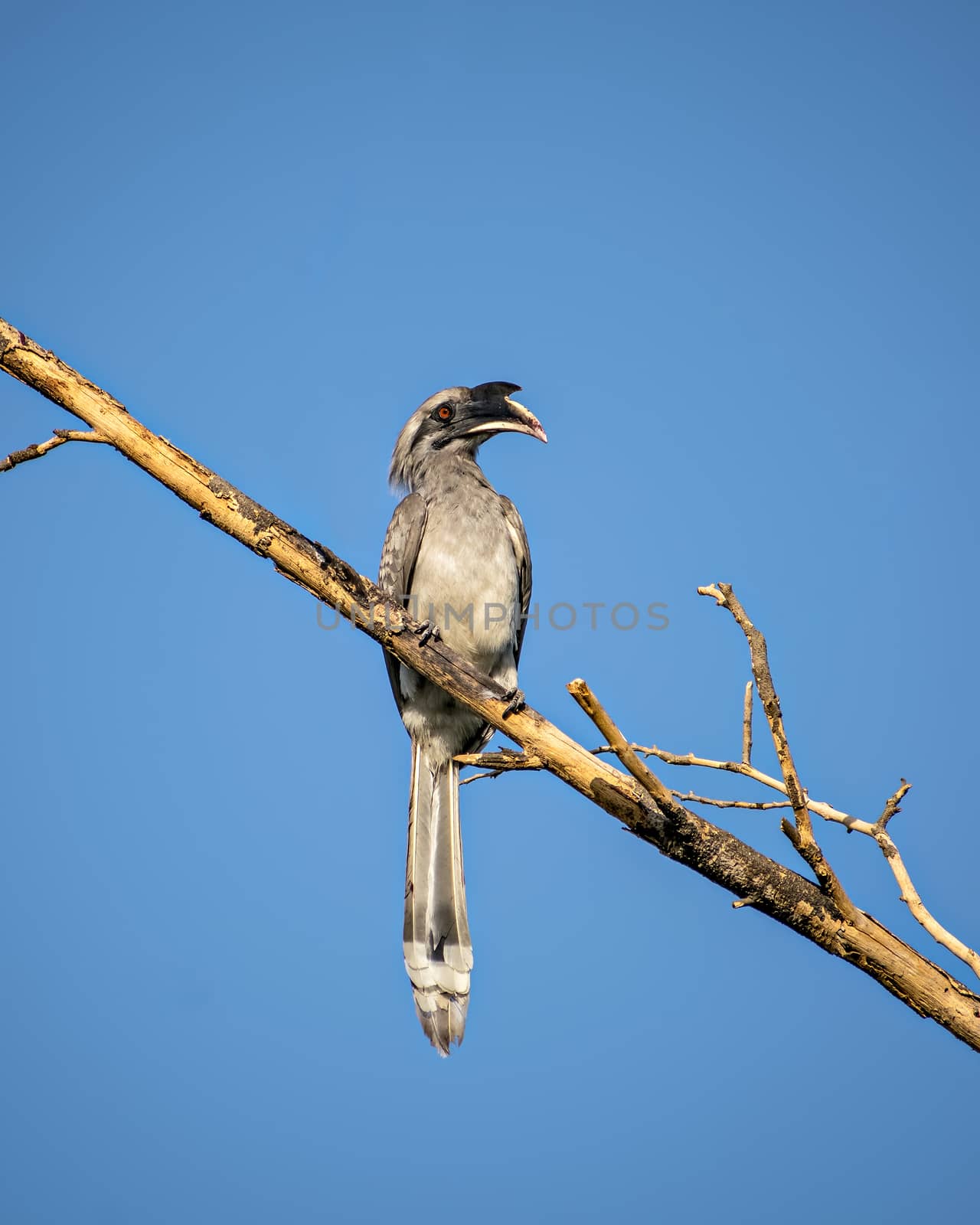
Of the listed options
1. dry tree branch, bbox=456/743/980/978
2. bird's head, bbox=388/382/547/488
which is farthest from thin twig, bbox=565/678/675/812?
bird's head, bbox=388/382/547/488

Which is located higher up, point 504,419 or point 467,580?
point 504,419

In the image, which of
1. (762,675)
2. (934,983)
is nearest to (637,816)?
(762,675)

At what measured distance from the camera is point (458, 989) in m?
5.75

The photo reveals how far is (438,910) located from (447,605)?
1.92 meters

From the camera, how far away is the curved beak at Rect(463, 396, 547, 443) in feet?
23.7

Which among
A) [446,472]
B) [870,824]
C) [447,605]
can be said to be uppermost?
[446,472]

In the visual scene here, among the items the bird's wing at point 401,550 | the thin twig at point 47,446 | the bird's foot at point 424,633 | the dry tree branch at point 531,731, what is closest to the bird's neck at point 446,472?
the bird's wing at point 401,550

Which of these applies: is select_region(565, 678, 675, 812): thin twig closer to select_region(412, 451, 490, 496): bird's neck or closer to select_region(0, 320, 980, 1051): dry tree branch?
select_region(0, 320, 980, 1051): dry tree branch

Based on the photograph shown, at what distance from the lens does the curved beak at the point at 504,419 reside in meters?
7.23

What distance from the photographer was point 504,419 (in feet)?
24.0

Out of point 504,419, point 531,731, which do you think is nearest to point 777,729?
point 531,731

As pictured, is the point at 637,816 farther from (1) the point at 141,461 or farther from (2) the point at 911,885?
(1) the point at 141,461

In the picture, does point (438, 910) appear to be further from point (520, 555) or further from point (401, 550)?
point (520, 555)

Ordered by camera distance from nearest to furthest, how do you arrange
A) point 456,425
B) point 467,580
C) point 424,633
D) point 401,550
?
point 424,633 → point 467,580 → point 401,550 → point 456,425
